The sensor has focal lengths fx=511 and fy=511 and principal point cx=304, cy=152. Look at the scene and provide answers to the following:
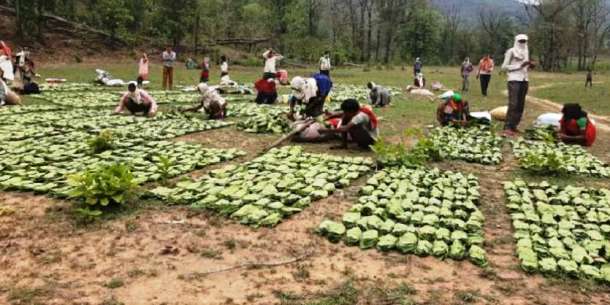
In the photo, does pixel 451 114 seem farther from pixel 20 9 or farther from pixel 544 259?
pixel 20 9

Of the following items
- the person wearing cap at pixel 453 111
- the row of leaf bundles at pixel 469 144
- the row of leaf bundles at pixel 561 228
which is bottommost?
the row of leaf bundles at pixel 561 228

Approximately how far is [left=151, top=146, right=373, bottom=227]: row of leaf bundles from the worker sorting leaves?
15.1 feet

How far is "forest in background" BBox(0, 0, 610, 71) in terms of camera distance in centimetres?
3569

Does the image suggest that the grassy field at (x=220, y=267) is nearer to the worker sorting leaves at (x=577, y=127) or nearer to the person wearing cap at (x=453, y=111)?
the worker sorting leaves at (x=577, y=127)

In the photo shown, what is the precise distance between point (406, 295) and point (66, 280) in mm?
2719

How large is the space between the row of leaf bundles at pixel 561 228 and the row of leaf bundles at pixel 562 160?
764 millimetres

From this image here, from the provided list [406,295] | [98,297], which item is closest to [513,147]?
[406,295]

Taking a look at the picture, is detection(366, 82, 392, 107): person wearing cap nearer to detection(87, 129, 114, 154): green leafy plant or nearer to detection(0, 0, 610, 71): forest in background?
detection(87, 129, 114, 154): green leafy plant

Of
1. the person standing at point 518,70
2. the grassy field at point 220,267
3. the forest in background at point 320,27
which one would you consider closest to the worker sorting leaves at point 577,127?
the person standing at point 518,70

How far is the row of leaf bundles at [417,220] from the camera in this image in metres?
4.79

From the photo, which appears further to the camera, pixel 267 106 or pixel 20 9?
pixel 20 9

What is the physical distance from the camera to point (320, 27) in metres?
61.4

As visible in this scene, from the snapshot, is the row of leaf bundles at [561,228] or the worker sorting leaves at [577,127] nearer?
the row of leaf bundles at [561,228]

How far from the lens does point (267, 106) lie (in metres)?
14.6
